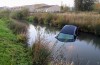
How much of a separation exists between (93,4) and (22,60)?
124 ft

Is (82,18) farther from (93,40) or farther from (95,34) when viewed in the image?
(93,40)

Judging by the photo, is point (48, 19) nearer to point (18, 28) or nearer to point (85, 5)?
point (85, 5)

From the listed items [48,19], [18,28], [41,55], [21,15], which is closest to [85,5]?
[48,19]

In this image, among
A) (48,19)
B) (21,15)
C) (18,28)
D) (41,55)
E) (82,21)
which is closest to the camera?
(41,55)

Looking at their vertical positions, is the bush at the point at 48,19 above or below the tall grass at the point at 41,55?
below

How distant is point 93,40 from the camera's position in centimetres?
1734

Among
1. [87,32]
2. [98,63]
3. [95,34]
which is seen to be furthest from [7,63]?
[87,32]

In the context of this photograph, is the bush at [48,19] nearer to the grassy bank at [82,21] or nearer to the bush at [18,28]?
the grassy bank at [82,21]

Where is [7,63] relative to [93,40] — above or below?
above

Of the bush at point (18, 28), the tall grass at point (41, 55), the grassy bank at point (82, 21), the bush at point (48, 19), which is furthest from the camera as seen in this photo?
the bush at point (48, 19)

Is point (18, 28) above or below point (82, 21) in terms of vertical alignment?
above

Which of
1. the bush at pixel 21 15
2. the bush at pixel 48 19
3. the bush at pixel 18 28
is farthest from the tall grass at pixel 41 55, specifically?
the bush at pixel 21 15

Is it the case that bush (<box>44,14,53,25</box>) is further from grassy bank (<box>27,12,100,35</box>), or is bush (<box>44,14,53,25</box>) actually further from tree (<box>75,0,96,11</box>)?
tree (<box>75,0,96,11</box>)

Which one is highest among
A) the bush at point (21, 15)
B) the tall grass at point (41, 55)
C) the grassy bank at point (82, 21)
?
the tall grass at point (41, 55)
